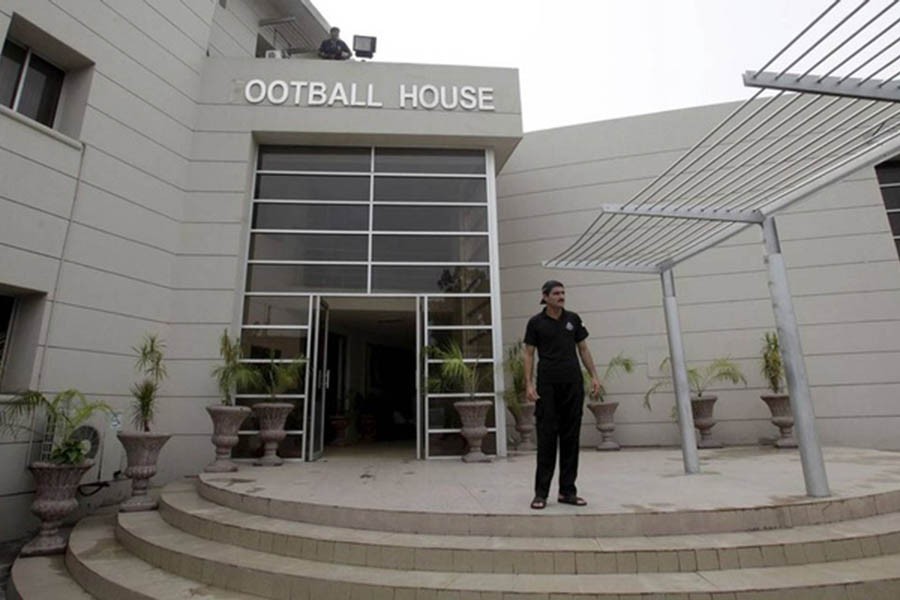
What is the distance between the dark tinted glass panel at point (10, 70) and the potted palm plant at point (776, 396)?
398 inches

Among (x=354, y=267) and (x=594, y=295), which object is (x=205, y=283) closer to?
(x=354, y=267)

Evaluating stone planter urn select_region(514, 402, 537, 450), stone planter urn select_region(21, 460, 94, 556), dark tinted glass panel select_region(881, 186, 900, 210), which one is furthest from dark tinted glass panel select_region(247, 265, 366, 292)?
dark tinted glass panel select_region(881, 186, 900, 210)

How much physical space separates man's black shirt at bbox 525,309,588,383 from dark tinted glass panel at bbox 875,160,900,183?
8.02 meters

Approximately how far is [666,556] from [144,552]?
3772 millimetres

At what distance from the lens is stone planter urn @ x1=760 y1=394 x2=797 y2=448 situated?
6.94 meters

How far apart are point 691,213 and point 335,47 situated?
735 centimetres

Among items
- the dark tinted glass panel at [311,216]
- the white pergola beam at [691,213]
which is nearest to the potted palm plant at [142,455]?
the dark tinted glass panel at [311,216]

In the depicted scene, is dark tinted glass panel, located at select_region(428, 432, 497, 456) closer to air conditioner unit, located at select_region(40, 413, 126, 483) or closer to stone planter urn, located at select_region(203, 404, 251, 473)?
stone planter urn, located at select_region(203, 404, 251, 473)

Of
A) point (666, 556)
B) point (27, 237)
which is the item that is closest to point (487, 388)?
point (666, 556)

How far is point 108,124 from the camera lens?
625 cm

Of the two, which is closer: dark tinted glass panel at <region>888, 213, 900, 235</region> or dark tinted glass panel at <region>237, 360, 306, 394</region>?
dark tinted glass panel at <region>237, 360, 306, 394</region>

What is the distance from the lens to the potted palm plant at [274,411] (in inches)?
249

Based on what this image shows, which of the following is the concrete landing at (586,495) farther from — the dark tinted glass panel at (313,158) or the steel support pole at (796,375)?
the dark tinted glass panel at (313,158)

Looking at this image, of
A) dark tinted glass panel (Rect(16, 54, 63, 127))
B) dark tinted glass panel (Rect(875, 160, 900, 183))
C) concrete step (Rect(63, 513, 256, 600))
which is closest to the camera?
concrete step (Rect(63, 513, 256, 600))
